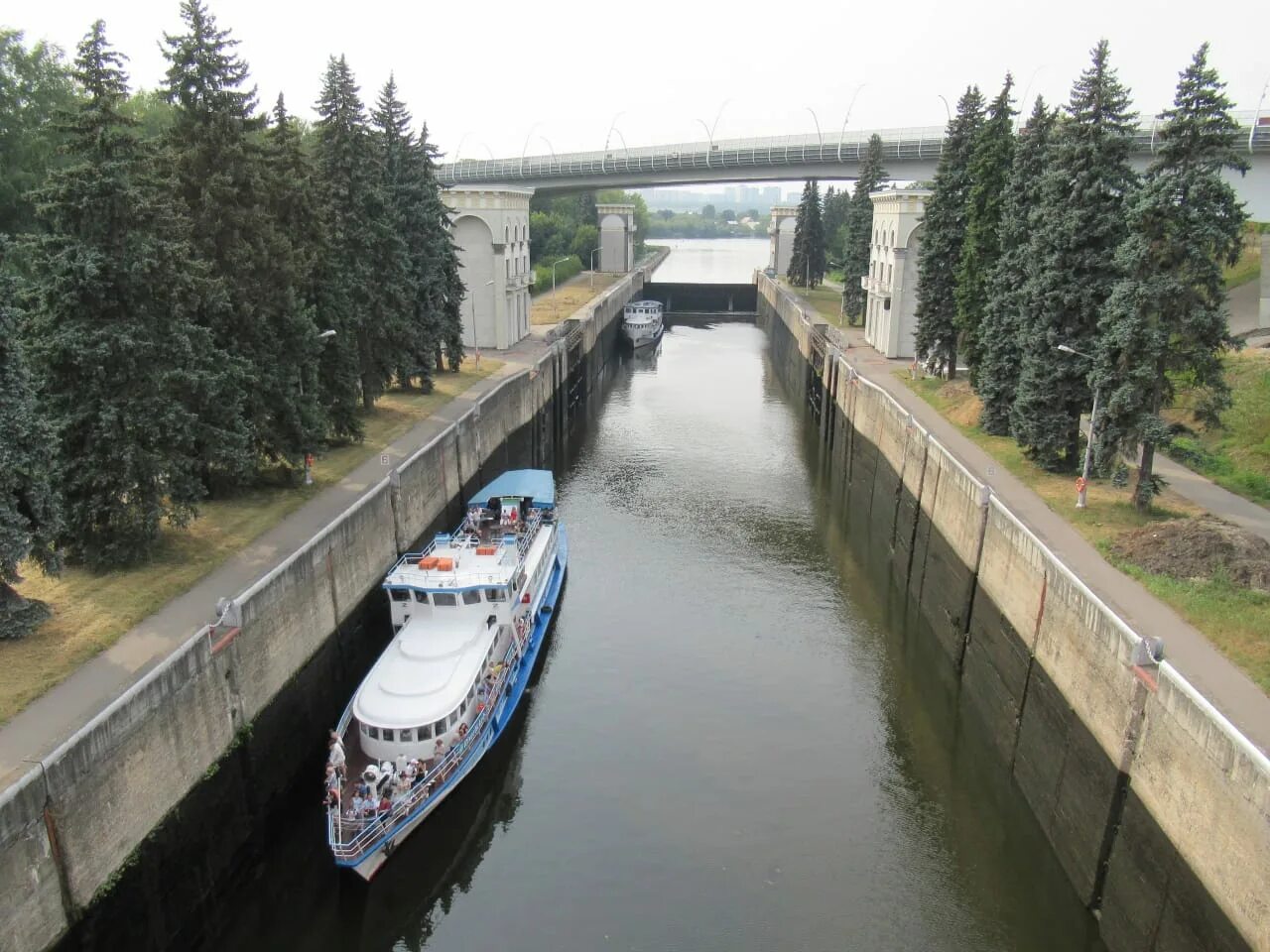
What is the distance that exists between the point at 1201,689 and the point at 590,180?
318 ft

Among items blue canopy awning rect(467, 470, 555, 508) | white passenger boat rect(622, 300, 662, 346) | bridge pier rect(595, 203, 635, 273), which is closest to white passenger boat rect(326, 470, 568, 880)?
blue canopy awning rect(467, 470, 555, 508)

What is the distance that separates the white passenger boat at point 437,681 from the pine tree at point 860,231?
5179 cm

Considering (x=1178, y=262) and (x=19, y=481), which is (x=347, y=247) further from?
(x=1178, y=262)

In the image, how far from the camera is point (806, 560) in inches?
1547

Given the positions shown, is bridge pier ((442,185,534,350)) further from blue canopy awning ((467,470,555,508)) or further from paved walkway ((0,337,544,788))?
paved walkway ((0,337,544,788))

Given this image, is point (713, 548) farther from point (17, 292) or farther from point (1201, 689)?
point (17, 292)

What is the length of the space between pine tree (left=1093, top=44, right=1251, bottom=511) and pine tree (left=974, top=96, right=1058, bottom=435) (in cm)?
913

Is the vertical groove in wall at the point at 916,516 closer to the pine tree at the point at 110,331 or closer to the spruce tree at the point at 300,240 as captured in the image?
the spruce tree at the point at 300,240

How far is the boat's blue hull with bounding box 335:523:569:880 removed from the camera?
20500 millimetres

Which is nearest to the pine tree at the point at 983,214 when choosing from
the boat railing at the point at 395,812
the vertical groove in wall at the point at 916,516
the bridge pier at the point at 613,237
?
the vertical groove in wall at the point at 916,516

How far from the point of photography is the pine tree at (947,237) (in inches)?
1939

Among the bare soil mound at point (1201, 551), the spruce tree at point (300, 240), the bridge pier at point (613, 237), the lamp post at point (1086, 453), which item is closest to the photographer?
the bare soil mound at point (1201, 551)

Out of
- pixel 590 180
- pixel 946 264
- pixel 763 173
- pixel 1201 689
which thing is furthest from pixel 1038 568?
pixel 590 180

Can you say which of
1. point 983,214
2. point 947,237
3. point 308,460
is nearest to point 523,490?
point 308,460
